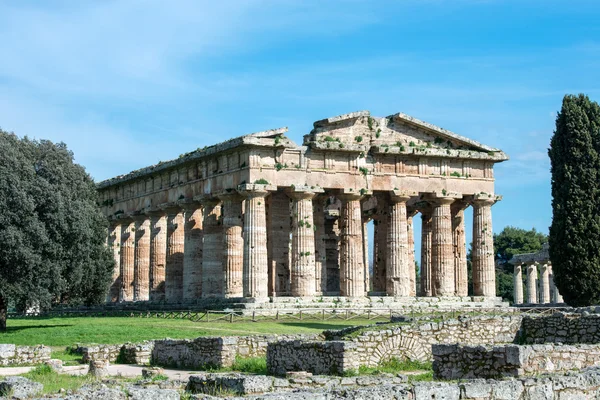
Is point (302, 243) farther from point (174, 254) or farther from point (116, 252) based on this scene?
point (116, 252)

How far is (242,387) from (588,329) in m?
10.3

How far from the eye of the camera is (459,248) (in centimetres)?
6341

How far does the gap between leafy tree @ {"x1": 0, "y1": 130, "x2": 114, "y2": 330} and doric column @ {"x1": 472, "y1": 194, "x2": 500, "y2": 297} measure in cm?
2610

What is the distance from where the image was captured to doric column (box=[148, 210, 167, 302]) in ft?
220

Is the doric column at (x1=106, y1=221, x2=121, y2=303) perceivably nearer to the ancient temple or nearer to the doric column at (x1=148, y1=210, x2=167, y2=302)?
the doric column at (x1=148, y1=210, x2=167, y2=302)

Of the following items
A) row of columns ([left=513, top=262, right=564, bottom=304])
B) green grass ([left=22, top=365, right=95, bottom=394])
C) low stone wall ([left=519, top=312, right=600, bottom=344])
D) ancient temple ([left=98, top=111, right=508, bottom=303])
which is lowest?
green grass ([left=22, top=365, right=95, bottom=394])

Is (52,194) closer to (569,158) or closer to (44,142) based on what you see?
(44,142)

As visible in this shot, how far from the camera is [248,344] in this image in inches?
1035

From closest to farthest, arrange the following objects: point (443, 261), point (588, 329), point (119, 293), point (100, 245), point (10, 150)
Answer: point (588, 329), point (10, 150), point (100, 245), point (443, 261), point (119, 293)

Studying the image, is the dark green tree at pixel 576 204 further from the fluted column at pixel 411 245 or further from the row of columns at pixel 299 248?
the fluted column at pixel 411 245

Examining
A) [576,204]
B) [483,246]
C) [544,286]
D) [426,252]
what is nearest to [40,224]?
[426,252]

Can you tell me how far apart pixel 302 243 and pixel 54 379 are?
3485cm

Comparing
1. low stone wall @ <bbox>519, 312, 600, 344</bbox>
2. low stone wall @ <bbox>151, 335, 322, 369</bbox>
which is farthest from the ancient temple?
low stone wall @ <bbox>519, 312, 600, 344</bbox>

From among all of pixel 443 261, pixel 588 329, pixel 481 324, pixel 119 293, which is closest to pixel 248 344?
pixel 481 324
